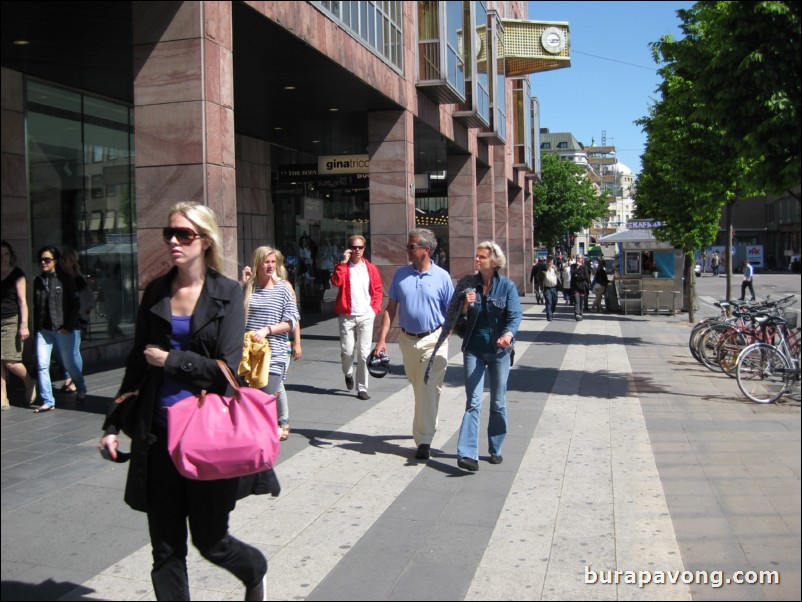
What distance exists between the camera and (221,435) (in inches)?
127

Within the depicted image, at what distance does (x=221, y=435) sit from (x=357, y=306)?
22.2ft

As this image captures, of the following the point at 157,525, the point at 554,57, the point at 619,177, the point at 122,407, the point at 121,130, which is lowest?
A: the point at 157,525

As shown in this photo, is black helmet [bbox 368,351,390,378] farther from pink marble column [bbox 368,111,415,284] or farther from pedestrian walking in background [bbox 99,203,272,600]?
pink marble column [bbox 368,111,415,284]

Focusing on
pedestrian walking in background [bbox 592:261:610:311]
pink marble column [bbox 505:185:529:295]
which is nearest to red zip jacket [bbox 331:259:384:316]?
pedestrian walking in background [bbox 592:261:610:311]

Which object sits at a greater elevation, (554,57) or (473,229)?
(554,57)

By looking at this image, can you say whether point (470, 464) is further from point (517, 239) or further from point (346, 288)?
point (517, 239)

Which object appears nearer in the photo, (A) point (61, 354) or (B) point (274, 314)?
(B) point (274, 314)

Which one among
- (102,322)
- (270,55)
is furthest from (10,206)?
(270,55)

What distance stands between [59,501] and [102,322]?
8375 millimetres

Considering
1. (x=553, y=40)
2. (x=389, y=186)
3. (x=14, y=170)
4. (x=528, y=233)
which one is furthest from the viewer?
(x=528, y=233)

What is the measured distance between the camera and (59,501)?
5430mm

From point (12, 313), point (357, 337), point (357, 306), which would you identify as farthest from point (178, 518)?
point (357, 337)

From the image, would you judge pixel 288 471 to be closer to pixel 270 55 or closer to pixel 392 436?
pixel 392 436

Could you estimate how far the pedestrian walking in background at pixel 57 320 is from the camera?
9.02m
